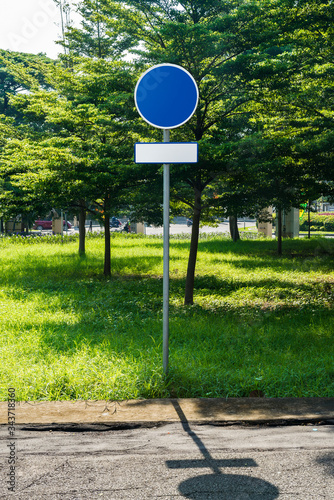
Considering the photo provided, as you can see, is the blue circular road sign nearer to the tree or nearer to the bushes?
the tree

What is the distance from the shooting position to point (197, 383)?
4.65 metres

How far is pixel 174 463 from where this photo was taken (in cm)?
320

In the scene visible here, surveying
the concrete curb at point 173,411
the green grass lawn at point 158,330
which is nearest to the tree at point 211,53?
the green grass lawn at point 158,330

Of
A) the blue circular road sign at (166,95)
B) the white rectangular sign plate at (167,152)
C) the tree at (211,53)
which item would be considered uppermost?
the tree at (211,53)

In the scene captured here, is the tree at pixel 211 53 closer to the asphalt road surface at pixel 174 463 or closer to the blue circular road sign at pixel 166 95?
the blue circular road sign at pixel 166 95

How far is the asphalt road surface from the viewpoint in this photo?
9.42 feet

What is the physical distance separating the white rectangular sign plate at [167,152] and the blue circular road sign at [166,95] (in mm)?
222

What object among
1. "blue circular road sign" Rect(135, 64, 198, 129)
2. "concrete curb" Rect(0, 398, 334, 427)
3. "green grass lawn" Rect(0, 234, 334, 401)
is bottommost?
"concrete curb" Rect(0, 398, 334, 427)

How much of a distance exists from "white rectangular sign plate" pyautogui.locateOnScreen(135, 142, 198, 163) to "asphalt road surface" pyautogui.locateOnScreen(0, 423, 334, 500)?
7.80 feet

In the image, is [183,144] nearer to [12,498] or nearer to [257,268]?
[12,498]

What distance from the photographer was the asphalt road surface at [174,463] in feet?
9.42

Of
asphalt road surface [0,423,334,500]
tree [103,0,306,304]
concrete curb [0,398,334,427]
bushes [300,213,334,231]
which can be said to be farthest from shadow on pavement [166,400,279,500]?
bushes [300,213,334,231]

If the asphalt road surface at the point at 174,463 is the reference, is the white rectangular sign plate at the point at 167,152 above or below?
above

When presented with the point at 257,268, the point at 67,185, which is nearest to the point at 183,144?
the point at 67,185
